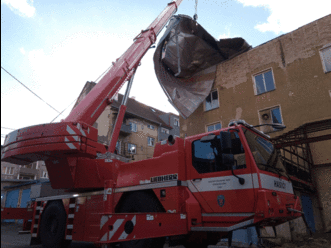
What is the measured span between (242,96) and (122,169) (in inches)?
499

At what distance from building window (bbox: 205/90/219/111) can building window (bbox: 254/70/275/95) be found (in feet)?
10.1

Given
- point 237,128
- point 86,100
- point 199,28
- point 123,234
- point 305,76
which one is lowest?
point 123,234

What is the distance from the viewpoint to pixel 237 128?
17.5 feet

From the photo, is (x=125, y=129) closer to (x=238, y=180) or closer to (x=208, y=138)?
(x=208, y=138)

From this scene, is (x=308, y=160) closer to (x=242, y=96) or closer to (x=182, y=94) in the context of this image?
(x=242, y=96)

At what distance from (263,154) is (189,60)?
14.5 metres

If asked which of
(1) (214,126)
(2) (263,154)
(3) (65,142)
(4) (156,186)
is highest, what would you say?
(1) (214,126)

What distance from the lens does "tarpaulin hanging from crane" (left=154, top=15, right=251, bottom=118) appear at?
17.2 meters

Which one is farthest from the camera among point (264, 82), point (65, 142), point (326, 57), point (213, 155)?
point (264, 82)

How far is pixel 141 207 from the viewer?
570 cm

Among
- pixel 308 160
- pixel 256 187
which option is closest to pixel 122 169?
pixel 256 187

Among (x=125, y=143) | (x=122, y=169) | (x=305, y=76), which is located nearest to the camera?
(x=122, y=169)

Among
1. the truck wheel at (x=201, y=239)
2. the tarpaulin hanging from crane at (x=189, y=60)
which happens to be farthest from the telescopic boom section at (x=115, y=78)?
the tarpaulin hanging from crane at (x=189, y=60)

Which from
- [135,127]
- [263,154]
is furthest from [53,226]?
[135,127]
